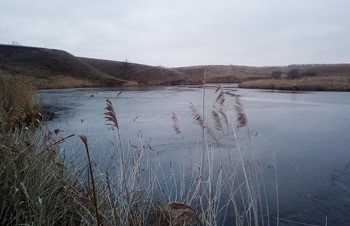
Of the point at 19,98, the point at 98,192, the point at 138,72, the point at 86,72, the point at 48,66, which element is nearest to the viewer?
the point at 98,192

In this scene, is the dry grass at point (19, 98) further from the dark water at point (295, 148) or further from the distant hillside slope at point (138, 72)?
the distant hillside slope at point (138, 72)

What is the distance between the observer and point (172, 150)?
7.38 metres

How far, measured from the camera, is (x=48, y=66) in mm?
66188

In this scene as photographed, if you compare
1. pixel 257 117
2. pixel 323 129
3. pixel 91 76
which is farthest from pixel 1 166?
pixel 91 76

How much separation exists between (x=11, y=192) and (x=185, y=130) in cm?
737

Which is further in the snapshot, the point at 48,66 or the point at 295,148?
the point at 48,66

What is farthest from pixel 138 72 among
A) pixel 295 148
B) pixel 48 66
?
pixel 295 148

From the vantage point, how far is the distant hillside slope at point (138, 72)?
70.6 m

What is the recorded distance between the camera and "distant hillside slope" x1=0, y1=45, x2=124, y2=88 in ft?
194

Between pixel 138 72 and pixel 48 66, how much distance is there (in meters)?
22.5

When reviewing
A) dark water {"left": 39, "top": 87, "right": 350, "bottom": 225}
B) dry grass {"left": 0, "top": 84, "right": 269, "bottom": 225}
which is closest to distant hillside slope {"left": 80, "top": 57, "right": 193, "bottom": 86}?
dark water {"left": 39, "top": 87, "right": 350, "bottom": 225}

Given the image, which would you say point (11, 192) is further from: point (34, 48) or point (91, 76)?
point (34, 48)

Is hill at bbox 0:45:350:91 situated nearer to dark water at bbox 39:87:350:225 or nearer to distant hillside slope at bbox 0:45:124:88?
distant hillside slope at bbox 0:45:124:88

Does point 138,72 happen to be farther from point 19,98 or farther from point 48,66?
point 19,98
